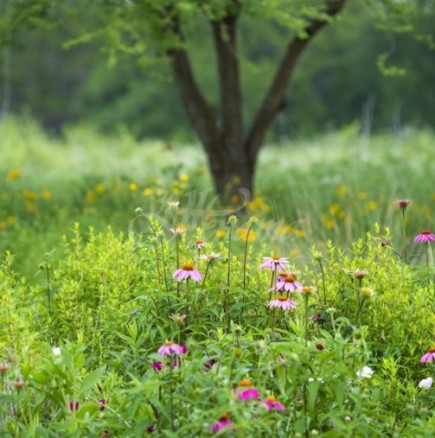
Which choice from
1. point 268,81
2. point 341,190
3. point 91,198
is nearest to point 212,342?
point 91,198

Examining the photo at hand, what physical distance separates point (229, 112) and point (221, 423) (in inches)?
244

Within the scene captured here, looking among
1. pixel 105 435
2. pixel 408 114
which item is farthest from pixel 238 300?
pixel 408 114

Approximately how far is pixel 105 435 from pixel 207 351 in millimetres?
440

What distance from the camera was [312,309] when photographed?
126 inches

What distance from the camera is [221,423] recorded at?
88.6 inches

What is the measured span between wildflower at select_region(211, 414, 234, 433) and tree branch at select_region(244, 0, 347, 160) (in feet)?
20.0

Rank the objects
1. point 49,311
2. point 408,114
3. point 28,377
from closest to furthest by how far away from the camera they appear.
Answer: point 28,377 < point 49,311 < point 408,114

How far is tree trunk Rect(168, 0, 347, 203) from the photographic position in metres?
7.96

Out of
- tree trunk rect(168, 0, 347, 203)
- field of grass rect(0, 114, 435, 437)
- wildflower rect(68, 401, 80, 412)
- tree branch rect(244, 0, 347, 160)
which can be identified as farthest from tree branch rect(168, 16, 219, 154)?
wildflower rect(68, 401, 80, 412)

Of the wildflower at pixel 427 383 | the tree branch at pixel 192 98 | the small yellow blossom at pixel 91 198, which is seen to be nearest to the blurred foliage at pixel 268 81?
the tree branch at pixel 192 98

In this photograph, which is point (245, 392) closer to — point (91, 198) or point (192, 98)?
point (91, 198)

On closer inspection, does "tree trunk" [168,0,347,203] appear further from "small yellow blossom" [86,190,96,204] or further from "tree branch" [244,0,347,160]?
"small yellow blossom" [86,190,96,204]

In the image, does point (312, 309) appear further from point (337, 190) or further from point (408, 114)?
point (408, 114)

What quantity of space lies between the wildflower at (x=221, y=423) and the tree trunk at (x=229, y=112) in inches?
222
